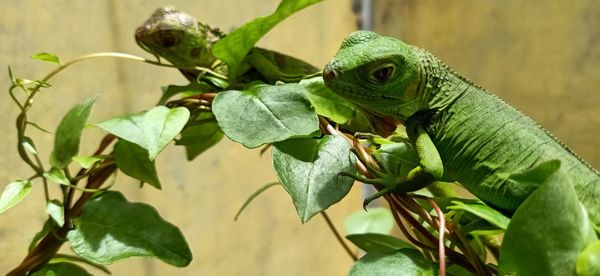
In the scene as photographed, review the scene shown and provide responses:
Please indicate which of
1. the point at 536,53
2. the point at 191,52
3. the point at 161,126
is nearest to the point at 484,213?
the point at 161,126

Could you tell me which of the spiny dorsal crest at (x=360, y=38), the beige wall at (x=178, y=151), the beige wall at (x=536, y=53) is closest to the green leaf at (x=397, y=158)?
the spiny dorsal crest at (x=360, y=38)

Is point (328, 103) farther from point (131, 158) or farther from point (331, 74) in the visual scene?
point (131, 158)

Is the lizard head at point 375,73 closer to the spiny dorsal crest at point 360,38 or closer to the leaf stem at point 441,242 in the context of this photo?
the spiny dorsal crest at point 360,38

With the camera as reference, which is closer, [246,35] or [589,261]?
[589,261]

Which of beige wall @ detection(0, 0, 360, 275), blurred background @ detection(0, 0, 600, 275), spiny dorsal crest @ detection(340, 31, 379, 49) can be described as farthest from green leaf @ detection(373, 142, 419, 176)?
beige wall @ detection(0, 0, 360, 275)

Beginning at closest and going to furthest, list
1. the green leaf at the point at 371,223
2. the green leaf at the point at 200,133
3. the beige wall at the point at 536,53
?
the green leaf at the point at 200,133, the green leaf at the point at 371,223, the beige wall at the point at 536,53
